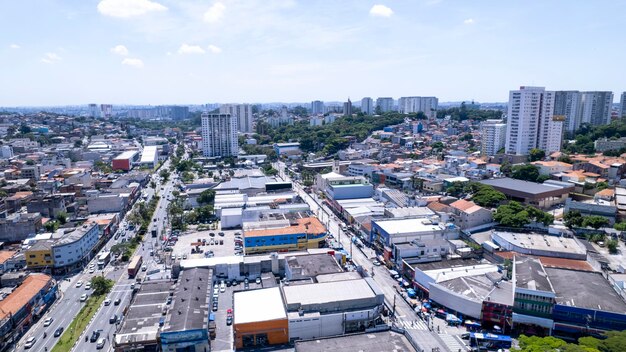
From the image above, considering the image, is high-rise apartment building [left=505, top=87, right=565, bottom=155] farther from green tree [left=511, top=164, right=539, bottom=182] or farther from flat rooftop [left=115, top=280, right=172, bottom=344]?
flat rooftop [left=115, top=280, right=172, bottom=344]

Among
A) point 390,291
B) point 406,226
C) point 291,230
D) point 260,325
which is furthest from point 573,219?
point 260,325

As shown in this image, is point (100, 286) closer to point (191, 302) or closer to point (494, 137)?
point (191, 302)

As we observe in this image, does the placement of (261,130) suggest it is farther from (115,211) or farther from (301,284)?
(301,284)

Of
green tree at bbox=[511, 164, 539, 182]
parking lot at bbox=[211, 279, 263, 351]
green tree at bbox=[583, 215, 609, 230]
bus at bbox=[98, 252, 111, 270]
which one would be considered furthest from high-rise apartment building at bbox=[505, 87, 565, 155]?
bus at bbox=[98, 252, 111, 270]

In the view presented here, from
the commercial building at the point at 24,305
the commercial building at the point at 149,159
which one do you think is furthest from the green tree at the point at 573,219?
the commercial building at the point at 149,159

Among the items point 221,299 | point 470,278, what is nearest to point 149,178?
point 221,299

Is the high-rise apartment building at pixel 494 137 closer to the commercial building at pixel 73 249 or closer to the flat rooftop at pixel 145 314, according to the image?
the flat rooftop at pixel 145 314

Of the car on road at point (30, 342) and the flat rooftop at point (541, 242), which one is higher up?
the flat rooftop at point (541, 242)
